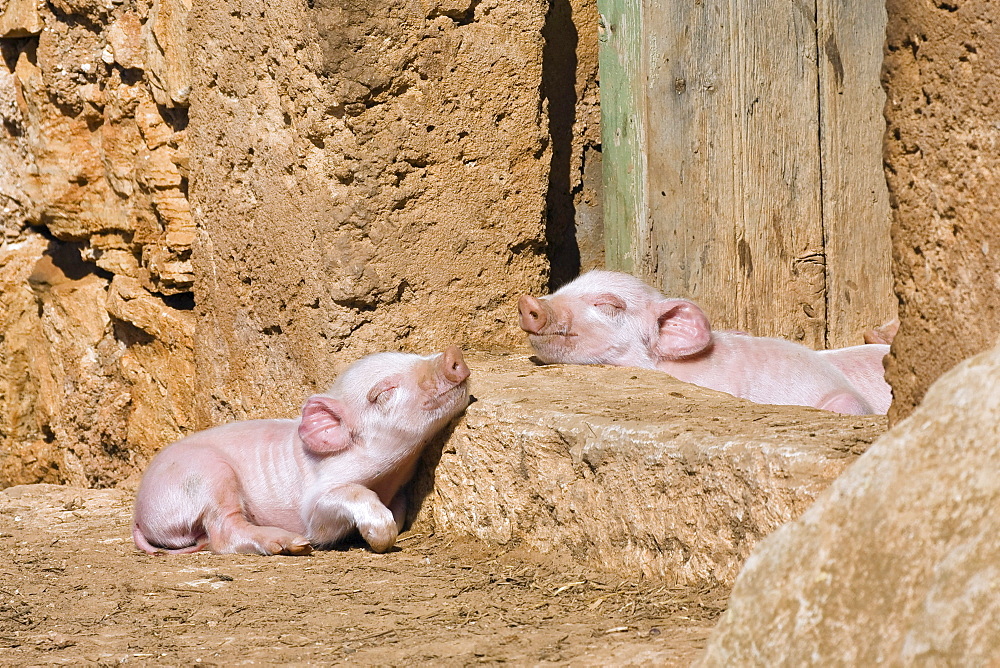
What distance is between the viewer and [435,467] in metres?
4.20

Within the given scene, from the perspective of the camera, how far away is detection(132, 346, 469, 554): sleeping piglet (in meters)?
4.04

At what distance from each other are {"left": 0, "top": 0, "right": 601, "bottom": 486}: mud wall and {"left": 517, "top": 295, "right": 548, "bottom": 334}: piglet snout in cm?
30

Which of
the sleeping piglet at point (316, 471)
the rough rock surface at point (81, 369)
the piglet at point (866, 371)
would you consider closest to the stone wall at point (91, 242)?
the rough rock surface at point (81, 369)

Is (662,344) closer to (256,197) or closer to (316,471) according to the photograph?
(316,471)

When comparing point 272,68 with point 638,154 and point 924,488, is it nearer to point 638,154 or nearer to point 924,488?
point 638,154

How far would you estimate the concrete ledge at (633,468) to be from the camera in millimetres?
2938

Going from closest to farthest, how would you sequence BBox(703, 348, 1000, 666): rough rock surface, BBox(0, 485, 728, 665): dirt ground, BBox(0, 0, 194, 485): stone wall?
BBox(703, 348, 1000, 666): rough rock surface < BBox(0, 485, 728, 665): dirt ground < BBox(0, 0, 194, 485): stone wall

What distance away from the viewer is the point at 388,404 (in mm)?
4090

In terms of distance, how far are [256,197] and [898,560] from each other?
356 cm

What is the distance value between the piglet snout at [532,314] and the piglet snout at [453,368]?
47cm

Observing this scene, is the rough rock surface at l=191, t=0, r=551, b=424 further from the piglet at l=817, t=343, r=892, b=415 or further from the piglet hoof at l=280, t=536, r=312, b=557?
the piglet at l=817, t=343, r=892, b=415

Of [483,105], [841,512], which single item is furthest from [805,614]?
[483,105]

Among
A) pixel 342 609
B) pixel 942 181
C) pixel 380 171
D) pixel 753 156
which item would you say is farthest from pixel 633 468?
pixel 753 156

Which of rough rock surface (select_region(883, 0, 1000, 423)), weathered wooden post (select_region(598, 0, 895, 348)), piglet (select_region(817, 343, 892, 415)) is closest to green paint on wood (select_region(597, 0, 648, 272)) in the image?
weathered wooden post (select_region(598, 0, 895, 348))
